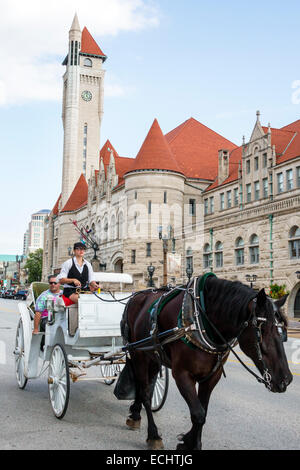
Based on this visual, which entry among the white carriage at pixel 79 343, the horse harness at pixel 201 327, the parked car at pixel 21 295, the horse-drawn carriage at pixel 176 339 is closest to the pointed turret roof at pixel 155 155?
the parked car at pixel 21 295

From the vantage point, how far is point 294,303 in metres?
31.9

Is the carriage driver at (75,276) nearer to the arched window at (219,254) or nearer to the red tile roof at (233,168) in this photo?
the arched window at (219,254)

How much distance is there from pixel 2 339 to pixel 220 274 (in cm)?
2741

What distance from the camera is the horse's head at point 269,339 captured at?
3.80 metres

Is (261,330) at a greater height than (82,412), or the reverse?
(261,330)

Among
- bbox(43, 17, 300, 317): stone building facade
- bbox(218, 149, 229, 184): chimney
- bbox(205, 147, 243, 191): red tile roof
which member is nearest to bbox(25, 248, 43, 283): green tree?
bbox(43, 17, 300, 317): stone building facade

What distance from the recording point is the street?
15.2 feet

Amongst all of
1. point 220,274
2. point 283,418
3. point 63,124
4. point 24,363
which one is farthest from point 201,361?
point 63,124

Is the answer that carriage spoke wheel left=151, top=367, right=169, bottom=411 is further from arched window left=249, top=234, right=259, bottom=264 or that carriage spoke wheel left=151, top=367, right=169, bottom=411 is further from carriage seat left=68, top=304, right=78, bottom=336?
arched window left=249, top=234, right=259, bottom=264

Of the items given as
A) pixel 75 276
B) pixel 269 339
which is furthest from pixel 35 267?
pixel 269 339

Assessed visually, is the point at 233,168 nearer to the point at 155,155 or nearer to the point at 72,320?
the point at 155,155

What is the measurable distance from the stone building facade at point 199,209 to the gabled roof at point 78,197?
745mm

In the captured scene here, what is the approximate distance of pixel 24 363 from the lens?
6938 millimetres
